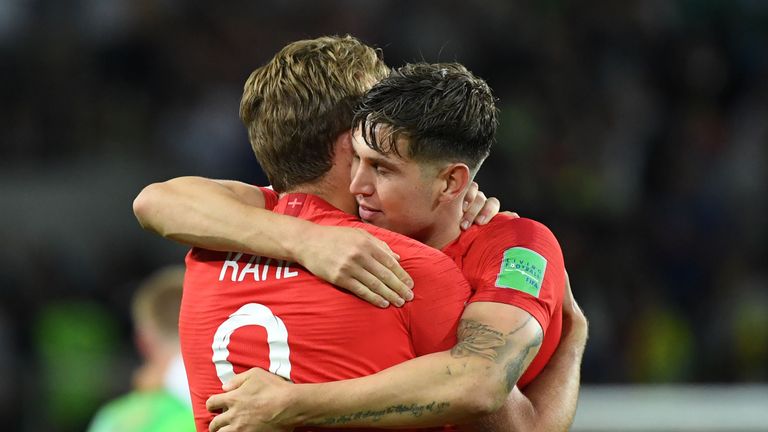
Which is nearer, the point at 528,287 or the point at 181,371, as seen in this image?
the point at 528,287

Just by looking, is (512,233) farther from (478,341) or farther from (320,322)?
(320,322)

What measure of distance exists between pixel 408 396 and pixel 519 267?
0.43 meters

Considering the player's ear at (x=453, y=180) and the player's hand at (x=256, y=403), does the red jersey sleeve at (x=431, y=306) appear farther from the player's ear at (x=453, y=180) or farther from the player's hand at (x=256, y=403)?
the player's hand at (x=256, y=403)

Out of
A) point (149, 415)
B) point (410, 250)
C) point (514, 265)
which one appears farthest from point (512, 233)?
point (149, 415)

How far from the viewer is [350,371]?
104 inches

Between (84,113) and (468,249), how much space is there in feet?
23.4

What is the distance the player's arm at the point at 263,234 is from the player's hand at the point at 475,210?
36cm

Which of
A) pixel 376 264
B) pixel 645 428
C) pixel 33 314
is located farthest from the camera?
pixel 33 314

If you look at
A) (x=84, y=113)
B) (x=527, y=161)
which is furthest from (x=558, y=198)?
(x=84, y=113)

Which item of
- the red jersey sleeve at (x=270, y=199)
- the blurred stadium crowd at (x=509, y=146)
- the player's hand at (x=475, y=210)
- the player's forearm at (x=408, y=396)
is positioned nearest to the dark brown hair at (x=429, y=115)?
the player's hand at (x=475, y=210)

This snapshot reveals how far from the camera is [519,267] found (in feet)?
8.97

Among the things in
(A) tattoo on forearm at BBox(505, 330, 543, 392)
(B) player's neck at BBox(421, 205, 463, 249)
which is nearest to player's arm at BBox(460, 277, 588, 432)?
(A) tattoo on forearm at BBox(505, 330, 543, 392)

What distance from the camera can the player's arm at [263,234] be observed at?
8.52 ft

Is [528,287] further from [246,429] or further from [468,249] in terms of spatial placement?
[246,429]
